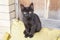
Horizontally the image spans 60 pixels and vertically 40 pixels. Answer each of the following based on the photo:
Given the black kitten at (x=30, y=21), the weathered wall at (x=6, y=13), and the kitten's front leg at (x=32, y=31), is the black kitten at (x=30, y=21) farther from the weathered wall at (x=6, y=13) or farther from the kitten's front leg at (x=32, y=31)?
the weathered wall at (x=6, y=13)

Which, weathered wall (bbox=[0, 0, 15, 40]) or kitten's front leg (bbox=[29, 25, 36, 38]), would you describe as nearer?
kitten's front leg (bbox=[29, 25, 36, 38])

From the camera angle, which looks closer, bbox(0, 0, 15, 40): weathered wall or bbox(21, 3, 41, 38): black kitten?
bbox(21, 3, 41, 38): black kitten

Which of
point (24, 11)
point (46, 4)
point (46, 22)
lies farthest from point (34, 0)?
point (24, 11)

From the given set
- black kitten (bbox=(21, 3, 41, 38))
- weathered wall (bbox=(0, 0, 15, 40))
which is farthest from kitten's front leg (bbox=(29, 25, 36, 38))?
weathered wall (bbox=(0, 0, 15, 40))

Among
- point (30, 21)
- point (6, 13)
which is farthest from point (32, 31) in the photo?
point (6, 13)

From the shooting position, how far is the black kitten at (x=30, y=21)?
1.86 m

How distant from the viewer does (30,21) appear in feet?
6.34

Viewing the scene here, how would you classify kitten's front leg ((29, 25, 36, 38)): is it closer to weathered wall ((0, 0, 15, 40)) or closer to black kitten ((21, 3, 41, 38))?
black kitten ((21, 3, 41, 38))

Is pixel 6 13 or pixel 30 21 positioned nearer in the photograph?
pixel 30 21

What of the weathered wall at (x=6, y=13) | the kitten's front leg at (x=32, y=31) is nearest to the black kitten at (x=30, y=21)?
the kitten's front leg at (x=32, y=31)

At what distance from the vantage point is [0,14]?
7.82ft

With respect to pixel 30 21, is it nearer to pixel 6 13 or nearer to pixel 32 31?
pixel 32 31

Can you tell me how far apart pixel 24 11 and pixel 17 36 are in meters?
0.35

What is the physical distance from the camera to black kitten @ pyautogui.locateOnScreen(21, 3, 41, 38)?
1864 mm
